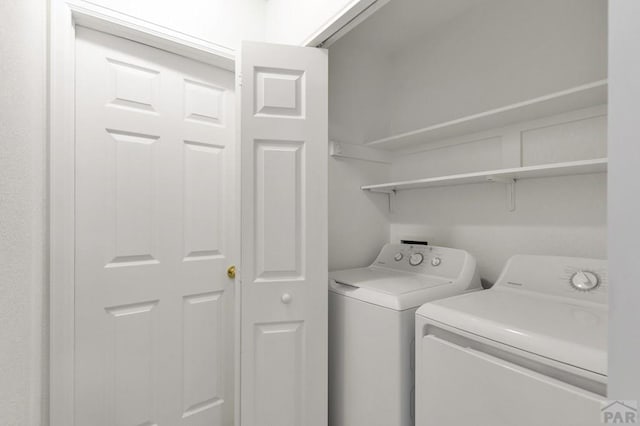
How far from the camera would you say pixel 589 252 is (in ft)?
4.54

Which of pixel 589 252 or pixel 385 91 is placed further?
pixel 385 91

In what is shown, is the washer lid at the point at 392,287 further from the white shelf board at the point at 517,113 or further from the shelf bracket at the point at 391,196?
the white shelf board at the point at 517,113

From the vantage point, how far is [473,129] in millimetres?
1754

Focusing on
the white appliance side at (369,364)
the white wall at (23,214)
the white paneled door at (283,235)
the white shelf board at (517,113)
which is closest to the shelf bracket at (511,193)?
the white shelf board at (517,113)

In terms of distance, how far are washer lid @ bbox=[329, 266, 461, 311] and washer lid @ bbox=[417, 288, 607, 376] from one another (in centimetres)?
12

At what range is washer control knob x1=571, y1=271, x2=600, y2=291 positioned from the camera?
1.18 m

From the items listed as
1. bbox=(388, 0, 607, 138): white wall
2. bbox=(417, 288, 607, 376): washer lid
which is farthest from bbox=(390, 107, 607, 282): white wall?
bbox=(417, 288, 607, 376): washer lid

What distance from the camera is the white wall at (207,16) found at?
4.58 feet

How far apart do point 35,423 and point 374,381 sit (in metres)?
1.37

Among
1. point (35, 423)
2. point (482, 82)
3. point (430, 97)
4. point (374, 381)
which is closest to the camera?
point (35, 423)

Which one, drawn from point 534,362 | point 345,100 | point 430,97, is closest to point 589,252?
point 534,362

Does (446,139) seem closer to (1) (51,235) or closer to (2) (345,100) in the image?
(2) (345,100)

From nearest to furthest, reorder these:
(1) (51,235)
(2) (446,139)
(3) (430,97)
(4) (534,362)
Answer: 1. (4) (534,362)
2. (1) (51,235)
3. (2) (446,139)
4. (3) (430,97)

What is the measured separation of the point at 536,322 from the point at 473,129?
3.89 feet
